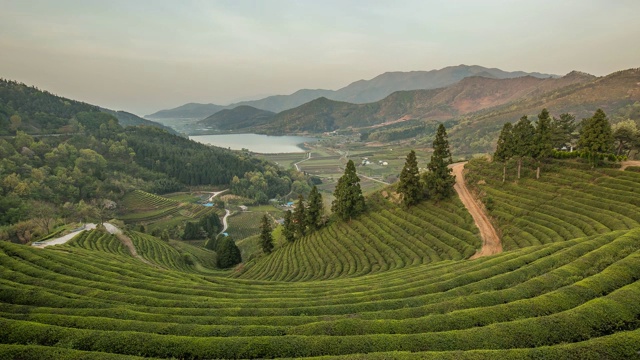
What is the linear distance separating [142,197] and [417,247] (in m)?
122

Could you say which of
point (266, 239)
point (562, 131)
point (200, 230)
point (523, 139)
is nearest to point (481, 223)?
point (523, 139)

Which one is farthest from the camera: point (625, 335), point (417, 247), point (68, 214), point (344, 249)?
point (68, 214)

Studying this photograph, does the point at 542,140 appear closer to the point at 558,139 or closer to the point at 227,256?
the point at 558,139

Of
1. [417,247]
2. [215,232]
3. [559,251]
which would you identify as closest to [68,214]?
[215,232]

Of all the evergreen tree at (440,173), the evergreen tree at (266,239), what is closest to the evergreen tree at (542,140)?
the evergreen tree at (440,173)

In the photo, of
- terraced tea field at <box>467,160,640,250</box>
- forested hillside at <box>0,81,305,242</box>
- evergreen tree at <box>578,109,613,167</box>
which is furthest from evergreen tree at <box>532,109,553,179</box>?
forested hillside at <box>0,81,305,242</box>

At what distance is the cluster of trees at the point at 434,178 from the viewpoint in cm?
4609

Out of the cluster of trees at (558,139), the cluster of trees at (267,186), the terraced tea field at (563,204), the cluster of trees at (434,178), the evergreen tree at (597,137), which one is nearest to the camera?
the terraced tea field at (563,204)

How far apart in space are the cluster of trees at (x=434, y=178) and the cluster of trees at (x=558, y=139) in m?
8.05

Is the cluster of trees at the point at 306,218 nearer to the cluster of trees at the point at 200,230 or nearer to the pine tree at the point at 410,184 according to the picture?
the pine tree at the point at 410,184

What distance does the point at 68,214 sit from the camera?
309 ft

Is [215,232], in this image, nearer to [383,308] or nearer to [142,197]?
[142,197]

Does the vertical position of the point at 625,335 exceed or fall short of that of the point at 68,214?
it exceeds it

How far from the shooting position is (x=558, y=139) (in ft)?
160
